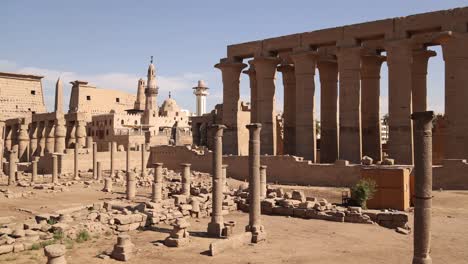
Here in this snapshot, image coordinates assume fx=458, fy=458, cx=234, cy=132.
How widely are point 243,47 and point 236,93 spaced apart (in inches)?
126

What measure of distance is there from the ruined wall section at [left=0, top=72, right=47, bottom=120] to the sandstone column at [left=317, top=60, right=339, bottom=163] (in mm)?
36258

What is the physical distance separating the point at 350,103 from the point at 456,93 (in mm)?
5476

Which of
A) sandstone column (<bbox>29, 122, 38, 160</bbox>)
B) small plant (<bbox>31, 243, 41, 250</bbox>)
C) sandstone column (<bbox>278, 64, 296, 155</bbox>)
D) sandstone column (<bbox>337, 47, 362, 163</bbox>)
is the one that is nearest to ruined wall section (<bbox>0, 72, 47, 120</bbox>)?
sandstone column (<bbox>29, 122, 38, 160</bbox>)

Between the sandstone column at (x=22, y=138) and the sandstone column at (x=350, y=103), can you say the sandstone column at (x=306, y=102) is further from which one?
the sandstone column at (x=22, y=138)

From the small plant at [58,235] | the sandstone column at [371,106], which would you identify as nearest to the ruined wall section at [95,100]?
the sandstone column at [371,106]

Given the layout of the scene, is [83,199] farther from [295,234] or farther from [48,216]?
[295,234]

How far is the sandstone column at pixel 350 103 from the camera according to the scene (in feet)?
84.7

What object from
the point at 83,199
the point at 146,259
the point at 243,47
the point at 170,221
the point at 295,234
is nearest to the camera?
the point at 146,259

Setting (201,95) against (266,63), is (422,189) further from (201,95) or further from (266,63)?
(201,95)

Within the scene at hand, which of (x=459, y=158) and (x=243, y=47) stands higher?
(x=243, y=47)

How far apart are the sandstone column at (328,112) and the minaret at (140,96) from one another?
43.5 metres

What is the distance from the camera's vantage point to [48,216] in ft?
48.8

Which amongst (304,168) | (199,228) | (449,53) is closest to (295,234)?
(199,228)

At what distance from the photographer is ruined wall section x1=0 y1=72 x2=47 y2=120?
51219mm
